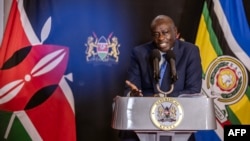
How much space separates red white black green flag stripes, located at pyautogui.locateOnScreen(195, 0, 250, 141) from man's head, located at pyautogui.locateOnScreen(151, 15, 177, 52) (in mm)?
1242

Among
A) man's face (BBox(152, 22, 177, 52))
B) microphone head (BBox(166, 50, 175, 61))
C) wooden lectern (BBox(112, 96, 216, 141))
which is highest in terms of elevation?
A: man's face (BBox(152, 22, 177, 52))

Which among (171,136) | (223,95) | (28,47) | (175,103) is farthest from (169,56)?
(28,47)

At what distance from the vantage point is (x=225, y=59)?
3.08m

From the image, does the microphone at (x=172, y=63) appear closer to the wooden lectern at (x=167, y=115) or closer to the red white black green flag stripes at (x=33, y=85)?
the wooden lectern at (x=167, y=115)

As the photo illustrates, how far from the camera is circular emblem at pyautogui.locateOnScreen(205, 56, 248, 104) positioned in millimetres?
3066

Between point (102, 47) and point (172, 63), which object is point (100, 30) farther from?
point (172, 63)

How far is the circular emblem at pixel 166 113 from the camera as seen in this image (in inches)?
63.6

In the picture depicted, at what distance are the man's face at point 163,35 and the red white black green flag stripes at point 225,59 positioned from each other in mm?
1240

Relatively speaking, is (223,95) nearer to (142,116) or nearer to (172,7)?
(172,7)

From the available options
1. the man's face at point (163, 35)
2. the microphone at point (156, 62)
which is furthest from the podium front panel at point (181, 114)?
the man's face at point (163, 35)

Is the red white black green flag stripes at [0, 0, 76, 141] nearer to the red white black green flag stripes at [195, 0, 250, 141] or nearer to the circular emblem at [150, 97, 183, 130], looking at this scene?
the red white black green flag stripes at [195, 0, 250, 141]

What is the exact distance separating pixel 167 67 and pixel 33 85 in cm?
155

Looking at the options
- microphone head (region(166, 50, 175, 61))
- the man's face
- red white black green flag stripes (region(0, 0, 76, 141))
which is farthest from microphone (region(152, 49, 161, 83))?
red white black green flag stripes (region(0, 0, 76, 141))

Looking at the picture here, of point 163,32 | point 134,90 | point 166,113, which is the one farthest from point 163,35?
point 166,113
